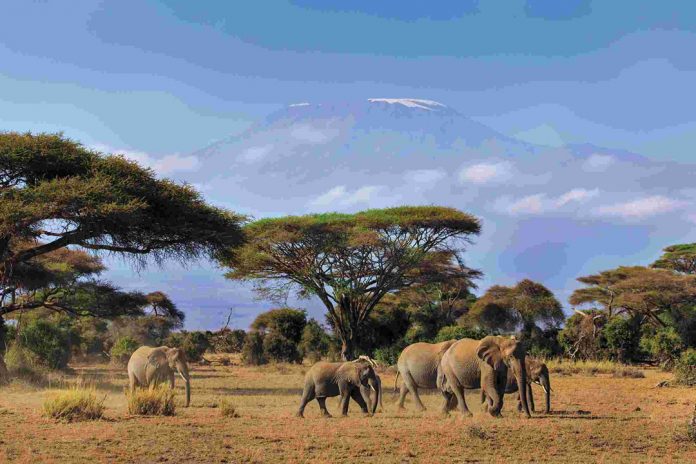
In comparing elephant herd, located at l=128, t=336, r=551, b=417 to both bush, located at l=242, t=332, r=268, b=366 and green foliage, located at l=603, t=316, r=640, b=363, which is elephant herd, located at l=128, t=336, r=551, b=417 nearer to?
green foliage, located at l=603, t=316, r=640, b=363

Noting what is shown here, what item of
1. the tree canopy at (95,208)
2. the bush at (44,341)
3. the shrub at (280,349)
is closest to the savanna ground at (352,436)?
the tree canopy at (95,208)

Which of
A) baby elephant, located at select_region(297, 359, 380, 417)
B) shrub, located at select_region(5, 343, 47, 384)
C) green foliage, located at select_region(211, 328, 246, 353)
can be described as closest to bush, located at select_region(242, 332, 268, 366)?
green foliage, located at select_region(211, 328, 246, 353)

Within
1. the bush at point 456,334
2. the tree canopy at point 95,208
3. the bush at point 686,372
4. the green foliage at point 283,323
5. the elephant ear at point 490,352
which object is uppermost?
the tree canopy at point 95,208

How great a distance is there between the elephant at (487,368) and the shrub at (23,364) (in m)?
16.0

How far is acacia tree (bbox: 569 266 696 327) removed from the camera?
36.3 m

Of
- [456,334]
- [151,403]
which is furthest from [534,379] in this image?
[456,334]

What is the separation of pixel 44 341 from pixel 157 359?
1481cm

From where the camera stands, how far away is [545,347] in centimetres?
4028

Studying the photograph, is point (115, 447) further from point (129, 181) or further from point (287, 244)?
point (287, 244)

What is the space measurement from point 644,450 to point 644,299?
26.5 metres

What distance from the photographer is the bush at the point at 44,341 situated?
32.4 metres

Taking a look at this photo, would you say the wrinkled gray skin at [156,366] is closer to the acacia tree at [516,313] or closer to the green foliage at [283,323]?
the green foliage at [283,323]

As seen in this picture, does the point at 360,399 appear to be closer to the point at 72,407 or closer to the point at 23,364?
the point at 72,407

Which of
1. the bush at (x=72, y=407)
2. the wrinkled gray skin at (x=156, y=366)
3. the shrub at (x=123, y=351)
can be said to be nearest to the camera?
the bush at (x=72, y=407)
